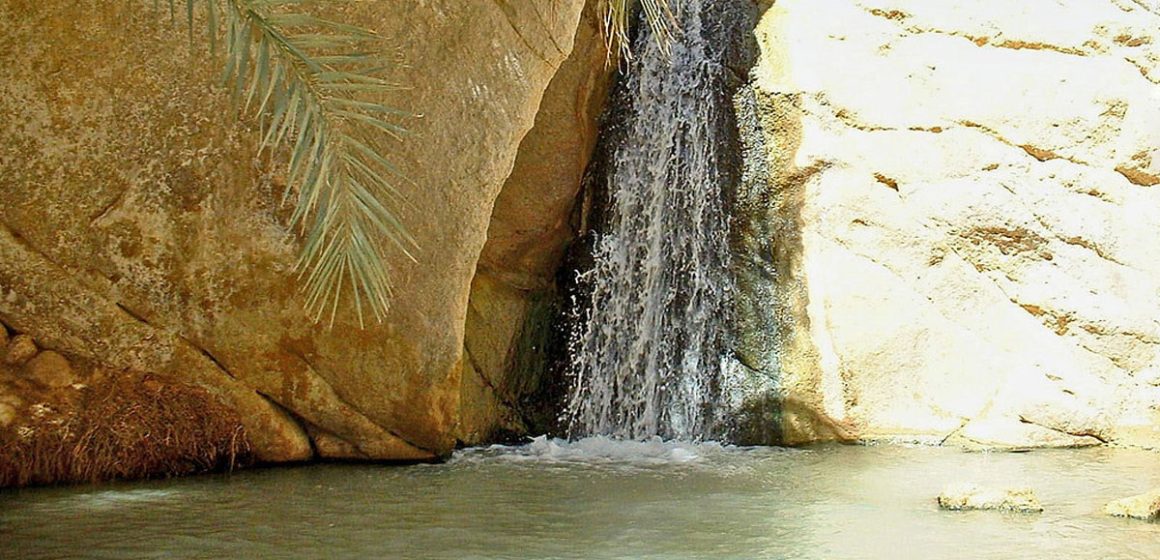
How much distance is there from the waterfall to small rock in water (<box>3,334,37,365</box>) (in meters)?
3.54

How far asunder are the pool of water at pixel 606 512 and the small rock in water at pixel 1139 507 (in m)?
0.08

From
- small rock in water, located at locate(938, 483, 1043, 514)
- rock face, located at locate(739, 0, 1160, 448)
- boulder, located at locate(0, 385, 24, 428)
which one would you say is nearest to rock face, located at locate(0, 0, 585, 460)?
boulder, located at locate(0, 385, 24, 428)

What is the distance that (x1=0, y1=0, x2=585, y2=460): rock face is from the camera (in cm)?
571

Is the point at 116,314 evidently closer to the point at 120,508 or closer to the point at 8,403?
the point at 8,403

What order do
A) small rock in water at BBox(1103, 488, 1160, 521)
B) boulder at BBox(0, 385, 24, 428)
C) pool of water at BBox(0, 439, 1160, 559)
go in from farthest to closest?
boulder at BBox(0, 385, 24, 428), small rock in water at BBox(1103, 488, 1160, 521), pool of water at BBox(0, 439, 1160, 559)

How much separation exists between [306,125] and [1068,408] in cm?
555

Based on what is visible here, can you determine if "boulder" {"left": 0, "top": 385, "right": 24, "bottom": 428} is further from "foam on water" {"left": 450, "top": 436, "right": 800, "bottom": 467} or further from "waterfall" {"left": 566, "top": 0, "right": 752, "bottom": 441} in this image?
"waterfall" {"left": 566, "top": 0, "right": 752, "bottom": 441}

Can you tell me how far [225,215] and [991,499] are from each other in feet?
12.1

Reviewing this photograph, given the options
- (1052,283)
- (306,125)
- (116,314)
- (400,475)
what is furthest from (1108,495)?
(116,314)

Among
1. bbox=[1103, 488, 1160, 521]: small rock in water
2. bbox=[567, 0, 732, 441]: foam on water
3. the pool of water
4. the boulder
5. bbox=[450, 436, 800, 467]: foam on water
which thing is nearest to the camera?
the pool of water

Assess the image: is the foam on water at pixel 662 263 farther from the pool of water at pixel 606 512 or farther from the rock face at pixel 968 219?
the pool of water at pixel 606 512

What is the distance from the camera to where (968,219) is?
780 centimetres

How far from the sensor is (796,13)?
8.59m

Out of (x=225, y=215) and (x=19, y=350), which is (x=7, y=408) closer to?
(x=19, y=350)
